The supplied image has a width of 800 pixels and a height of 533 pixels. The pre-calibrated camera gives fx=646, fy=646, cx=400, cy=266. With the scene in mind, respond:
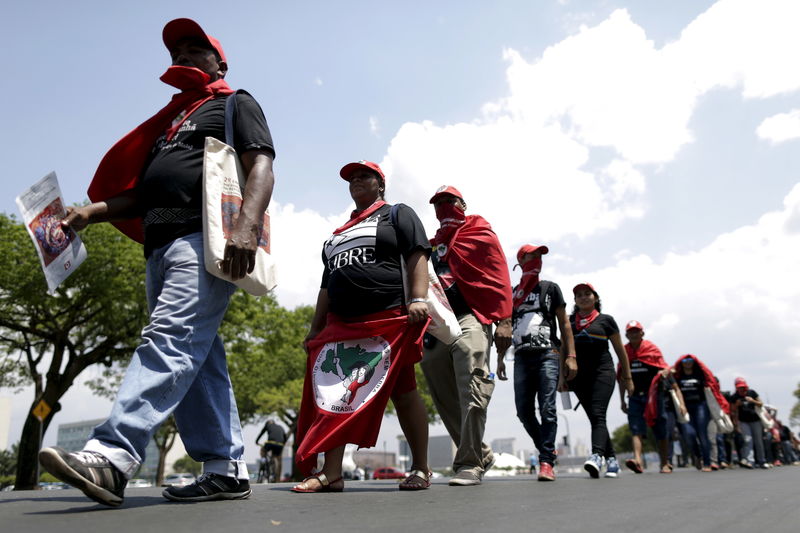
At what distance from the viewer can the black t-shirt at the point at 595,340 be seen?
7441 millimetres

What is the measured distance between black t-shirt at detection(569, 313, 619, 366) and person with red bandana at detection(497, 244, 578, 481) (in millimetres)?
649

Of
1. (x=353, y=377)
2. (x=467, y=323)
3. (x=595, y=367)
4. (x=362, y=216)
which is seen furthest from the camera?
→ (x=595, y=367)

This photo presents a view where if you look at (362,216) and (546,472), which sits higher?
(362,216)

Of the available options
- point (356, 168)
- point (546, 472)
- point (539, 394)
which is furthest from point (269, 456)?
point (356, 168)

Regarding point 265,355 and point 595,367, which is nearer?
point 595,367

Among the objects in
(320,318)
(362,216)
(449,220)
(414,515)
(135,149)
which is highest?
(449,220)

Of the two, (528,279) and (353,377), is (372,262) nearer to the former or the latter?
(353,377)

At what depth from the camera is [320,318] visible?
4848 mm

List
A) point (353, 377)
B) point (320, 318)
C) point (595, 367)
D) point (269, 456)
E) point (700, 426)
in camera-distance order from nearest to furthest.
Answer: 1. point (353, 377)
2. point (320, 318)
3. point (595, 367)
4. point (700, 426)
5. point (269, 456)

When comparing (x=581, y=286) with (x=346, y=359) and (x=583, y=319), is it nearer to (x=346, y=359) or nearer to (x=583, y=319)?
(x=583, y=319)

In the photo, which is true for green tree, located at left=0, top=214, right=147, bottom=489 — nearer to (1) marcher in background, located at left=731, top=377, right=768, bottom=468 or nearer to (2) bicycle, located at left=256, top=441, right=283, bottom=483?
(2) bicycle, located at left=256, top=441, right=283, bottom=483

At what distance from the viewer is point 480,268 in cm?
552

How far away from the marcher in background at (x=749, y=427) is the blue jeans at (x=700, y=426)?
9.84 ft

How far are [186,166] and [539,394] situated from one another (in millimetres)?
4250
